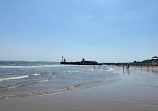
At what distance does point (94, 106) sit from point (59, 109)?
1.65 m

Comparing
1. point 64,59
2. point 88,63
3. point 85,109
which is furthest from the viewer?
point 64,59

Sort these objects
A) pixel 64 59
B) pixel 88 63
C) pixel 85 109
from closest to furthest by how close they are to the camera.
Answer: pixel 85 109 → pixel 88 63 → pixel 64 59

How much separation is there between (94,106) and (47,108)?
7.04ft

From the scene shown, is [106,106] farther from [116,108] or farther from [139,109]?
[139,109]

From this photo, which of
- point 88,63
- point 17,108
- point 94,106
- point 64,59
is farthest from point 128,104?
point 64,59

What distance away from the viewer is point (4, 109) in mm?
7160

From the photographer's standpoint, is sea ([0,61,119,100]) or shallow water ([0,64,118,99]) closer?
sea ([0,61,119,100])

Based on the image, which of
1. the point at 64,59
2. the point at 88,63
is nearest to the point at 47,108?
the point at 88,63

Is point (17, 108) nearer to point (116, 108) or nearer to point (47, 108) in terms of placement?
point (47, 108)

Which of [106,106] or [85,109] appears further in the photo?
[106,106]

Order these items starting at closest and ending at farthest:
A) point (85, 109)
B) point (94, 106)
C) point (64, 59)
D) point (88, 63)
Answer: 1. point (85, 109)
2. point (94, 106)
3. point (88, 63)
4. point (64, 59)

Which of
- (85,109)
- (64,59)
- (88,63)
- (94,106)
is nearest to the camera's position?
(85,109)

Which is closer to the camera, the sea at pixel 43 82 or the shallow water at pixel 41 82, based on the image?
the sea at pixel 43 82

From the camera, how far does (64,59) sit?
497 feet
